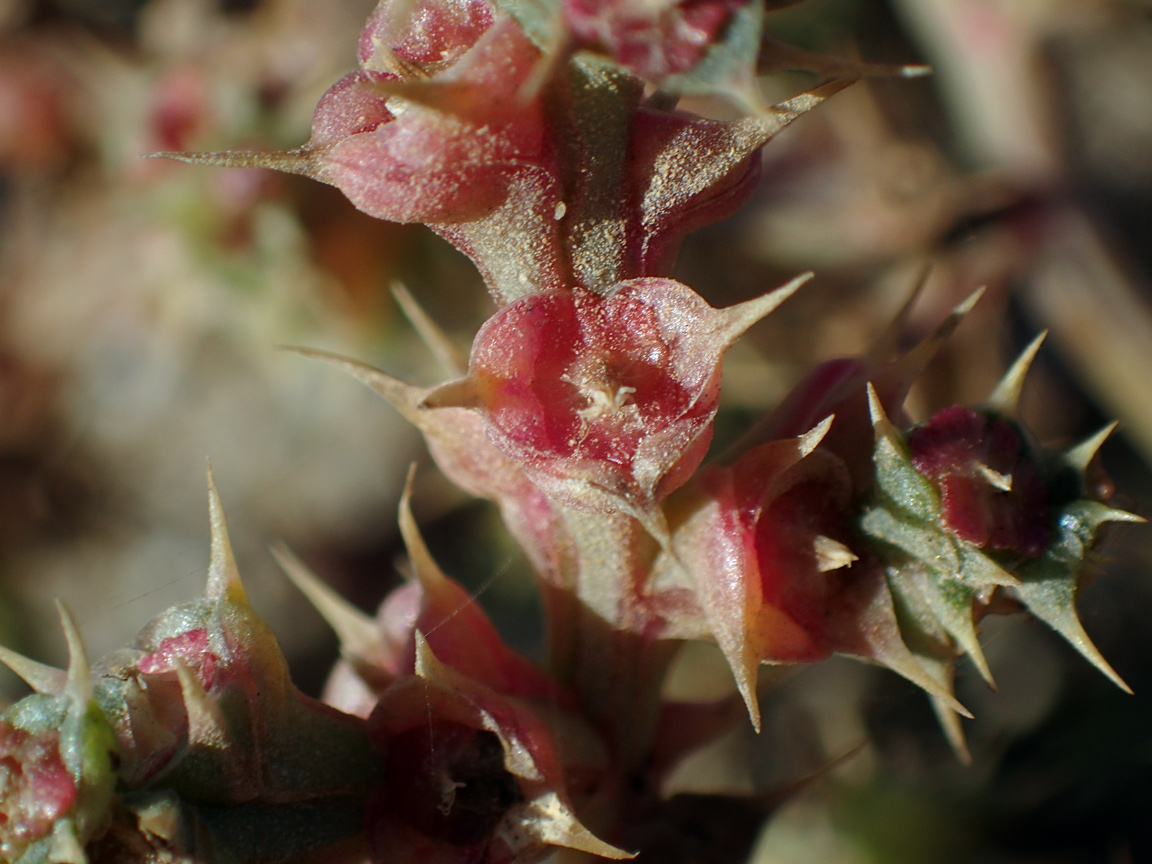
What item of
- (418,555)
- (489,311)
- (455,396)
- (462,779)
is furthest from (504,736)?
(489,311)

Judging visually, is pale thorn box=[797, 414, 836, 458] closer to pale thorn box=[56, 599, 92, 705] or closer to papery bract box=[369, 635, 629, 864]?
papery bract box=[369, 635, 629, 864]

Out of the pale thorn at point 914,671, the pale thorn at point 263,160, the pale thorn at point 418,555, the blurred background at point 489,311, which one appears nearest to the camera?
the pale thorn at point 263,160

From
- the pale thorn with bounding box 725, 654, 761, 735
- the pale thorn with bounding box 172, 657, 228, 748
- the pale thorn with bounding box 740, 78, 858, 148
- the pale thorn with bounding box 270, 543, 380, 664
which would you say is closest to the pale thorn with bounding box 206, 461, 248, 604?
the pale thorn with bounding box 172, 657, 228, 748

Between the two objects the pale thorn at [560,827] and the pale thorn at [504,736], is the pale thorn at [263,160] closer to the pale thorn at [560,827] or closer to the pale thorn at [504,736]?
the pale thorn at [504,736]

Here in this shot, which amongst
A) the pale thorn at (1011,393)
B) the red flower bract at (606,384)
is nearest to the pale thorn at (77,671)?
the red flower bract at (606,384)

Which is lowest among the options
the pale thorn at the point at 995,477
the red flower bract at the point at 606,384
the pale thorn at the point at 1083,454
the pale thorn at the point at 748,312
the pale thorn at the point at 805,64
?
the pale thorn at the point at 1083,454

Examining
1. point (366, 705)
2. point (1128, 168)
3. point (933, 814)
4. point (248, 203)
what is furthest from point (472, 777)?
point (1128, 168)

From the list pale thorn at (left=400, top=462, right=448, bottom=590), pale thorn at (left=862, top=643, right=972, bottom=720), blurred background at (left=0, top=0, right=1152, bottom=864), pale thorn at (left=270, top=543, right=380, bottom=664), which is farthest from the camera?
blurred background at (left=0, top=0, right=1152, bottom=864)
